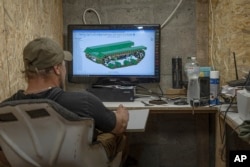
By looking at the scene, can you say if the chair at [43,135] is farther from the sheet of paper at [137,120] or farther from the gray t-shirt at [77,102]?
the sheet of paper at [137,120]

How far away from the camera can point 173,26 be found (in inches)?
120

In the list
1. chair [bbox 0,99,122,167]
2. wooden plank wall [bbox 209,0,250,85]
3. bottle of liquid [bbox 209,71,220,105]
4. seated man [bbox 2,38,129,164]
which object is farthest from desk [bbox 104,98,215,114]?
chair [bbox 0,99,122,167]

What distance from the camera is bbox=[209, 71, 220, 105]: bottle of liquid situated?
2477mm

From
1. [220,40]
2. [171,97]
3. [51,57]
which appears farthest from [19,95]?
[220,40]

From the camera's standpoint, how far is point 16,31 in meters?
2.16

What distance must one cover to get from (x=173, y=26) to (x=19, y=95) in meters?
1.79

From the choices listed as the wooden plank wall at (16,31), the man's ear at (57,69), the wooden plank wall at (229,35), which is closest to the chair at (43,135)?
the man's ear at (57,69)

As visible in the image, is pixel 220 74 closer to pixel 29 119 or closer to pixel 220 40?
pixel 220 40

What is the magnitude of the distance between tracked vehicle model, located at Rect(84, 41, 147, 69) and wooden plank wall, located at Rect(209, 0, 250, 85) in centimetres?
64

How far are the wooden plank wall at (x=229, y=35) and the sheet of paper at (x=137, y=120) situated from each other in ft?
2.52

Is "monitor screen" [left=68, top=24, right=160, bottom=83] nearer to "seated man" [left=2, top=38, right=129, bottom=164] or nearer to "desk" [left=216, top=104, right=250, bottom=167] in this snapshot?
"desk" [left=216, top=104, right=250, bottom=167]

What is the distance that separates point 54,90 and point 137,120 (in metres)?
0.59

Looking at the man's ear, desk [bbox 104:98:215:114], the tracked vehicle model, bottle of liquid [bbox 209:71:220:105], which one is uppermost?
the tracked vehicle model

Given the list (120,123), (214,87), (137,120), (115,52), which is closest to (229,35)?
(214,87)
